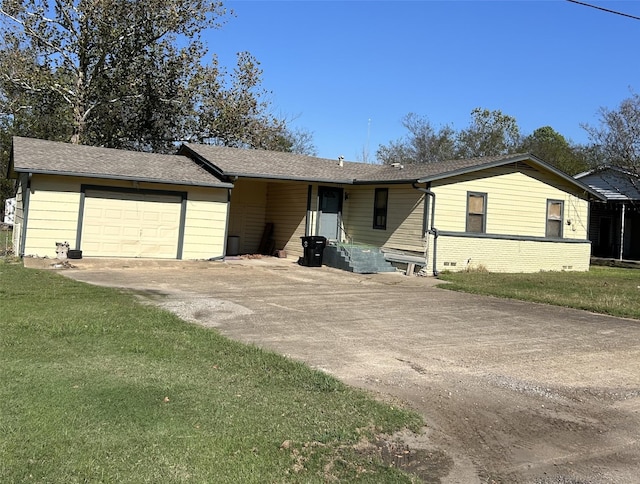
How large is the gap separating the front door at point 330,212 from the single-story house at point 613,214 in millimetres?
15985

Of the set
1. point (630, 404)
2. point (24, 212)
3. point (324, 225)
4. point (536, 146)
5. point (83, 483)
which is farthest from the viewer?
point (536, 146)

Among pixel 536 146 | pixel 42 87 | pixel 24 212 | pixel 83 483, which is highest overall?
pixel 536 146

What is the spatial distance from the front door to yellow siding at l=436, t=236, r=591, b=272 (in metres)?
4.54

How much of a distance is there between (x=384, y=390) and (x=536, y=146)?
1810 inches

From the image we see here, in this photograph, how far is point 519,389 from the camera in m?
5.71

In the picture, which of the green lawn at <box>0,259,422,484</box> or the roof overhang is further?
the roof overhang

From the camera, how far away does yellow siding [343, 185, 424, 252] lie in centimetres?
1786

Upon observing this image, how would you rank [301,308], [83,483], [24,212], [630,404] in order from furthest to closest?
[24,212], [301,308], [630,404], [83,483]

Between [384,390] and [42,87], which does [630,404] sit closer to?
[384,390]

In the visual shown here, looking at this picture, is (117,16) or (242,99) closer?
(117,16)

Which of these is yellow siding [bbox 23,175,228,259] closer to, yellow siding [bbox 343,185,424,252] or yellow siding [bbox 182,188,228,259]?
yellow siding [bbox 182,188,228,259]

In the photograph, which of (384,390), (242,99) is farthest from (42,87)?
(384,390)

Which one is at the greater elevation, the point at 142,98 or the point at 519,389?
the point at 142,98

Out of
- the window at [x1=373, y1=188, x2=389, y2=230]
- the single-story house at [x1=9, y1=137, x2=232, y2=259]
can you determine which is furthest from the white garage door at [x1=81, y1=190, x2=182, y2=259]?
the window at [x1=373, y1=188, x2=389, y2=230]
